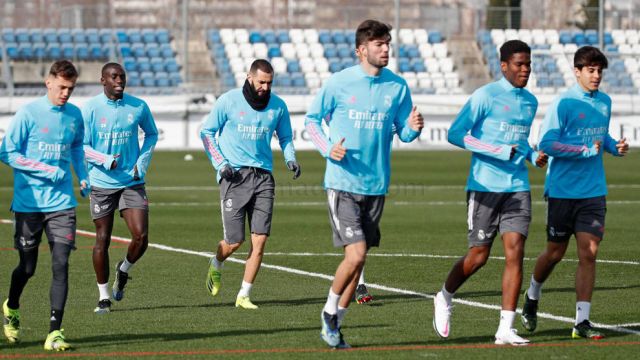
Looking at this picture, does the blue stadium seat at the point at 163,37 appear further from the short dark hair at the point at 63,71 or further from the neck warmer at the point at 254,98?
the short dark hair at the point at 63,71

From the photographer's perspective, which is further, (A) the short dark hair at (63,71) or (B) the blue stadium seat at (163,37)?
(B) the blue stadium seat at (163,37)

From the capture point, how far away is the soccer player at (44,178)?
342 inches

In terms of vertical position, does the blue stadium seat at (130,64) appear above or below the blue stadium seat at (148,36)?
below

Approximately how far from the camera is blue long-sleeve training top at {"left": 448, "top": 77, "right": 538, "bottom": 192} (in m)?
8.94

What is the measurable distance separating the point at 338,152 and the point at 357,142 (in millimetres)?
317

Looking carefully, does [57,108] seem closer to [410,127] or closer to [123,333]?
[123,333]

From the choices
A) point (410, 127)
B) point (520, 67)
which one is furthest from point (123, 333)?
point (520, 67)

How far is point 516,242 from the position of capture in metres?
8.80

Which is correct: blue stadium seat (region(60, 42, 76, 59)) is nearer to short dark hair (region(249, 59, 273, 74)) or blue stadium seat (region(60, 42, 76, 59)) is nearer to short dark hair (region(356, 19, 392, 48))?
short dark hair (region(249, 59, 273, 74))

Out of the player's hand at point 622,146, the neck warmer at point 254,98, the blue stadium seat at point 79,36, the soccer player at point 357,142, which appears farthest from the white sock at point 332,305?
the blue stadium seat at point 79,36

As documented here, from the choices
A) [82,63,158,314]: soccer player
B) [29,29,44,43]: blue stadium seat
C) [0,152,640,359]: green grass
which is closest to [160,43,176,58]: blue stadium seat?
[29,29,44,43]: blue stadium seat

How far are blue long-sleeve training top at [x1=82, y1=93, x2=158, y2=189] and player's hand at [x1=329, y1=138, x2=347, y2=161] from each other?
2785mm

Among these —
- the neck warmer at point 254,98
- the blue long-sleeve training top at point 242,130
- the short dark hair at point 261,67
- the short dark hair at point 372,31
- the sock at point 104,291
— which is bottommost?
the sock at point 104,291

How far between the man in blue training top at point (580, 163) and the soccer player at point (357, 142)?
4.25 ft
